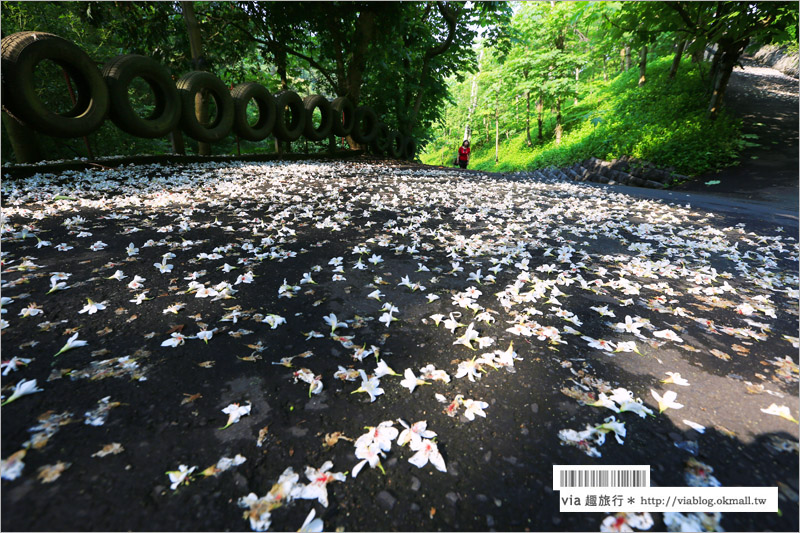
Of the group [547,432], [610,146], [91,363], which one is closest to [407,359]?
[547,432]

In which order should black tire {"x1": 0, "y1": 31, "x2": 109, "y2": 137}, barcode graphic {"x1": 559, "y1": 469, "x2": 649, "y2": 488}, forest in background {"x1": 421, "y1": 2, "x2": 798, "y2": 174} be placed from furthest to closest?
forest in background {"x1": 421, "y1": 2, "x2": 798, "y2": 174} → black tire {"x1": 0, "y1": 31, "x2": 109, "y2": 137} → barcode graphic {"x1": 559, "y1": 469, "x2": 649, "y2": 488}

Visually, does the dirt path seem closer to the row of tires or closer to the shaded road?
the shaded road

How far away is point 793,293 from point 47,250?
8236 mm

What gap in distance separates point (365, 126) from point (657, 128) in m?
14.6

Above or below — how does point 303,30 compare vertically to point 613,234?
above

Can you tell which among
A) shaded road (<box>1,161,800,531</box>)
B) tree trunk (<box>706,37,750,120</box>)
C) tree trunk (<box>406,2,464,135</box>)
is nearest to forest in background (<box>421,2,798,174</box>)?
tree trunk (<box>706,37,750,120</box>)

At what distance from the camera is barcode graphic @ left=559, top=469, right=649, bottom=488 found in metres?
1.45

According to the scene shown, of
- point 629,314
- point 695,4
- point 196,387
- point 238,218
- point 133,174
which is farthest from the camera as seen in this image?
point 695,4

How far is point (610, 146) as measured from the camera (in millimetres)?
16422

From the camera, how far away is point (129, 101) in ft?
26.1

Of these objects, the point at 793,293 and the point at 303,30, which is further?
the point at 303,30

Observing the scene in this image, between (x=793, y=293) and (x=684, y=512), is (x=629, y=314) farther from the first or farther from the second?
(x=793, y=293)

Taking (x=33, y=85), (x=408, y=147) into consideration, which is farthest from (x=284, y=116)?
(x=408, y=147)

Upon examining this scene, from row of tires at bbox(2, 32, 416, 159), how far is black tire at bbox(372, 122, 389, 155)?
12.3ft
